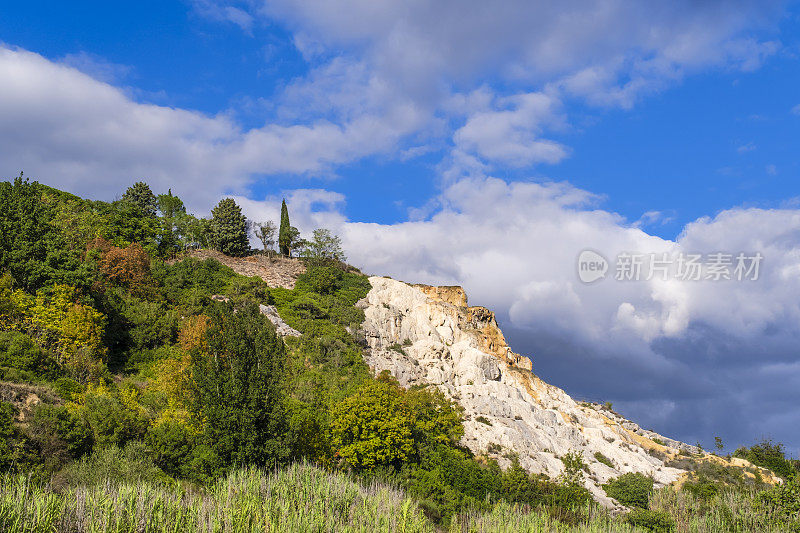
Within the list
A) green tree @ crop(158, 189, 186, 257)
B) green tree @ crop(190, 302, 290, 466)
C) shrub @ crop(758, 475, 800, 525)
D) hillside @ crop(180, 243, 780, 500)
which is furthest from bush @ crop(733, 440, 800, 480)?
green tree @ crop(158, 189, 186, 257)

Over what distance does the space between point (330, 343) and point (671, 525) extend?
32.7 m

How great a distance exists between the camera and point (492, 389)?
178ft

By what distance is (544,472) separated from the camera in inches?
1695

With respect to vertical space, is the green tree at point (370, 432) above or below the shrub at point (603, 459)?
above

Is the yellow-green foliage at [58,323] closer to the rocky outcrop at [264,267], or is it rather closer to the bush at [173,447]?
the bush at [173,447]

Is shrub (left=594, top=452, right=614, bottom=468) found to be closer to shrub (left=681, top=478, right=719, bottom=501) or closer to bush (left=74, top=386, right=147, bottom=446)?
shrub (left=681, top=478, right=719, bottom=501)

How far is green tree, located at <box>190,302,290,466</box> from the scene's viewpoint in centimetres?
2495

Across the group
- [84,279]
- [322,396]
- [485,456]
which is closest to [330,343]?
[322,396]

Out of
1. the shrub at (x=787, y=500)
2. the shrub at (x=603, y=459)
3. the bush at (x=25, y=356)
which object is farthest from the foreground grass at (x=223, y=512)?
the shrub at (x=603, y=459)

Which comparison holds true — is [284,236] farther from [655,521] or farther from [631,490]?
[655,521]

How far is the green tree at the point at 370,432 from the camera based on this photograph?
32.2 m

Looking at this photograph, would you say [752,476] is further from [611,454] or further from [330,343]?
[330,343]

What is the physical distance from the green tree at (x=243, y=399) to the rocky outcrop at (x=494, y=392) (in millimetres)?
23077

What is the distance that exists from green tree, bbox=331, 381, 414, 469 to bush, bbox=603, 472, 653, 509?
20.8m
